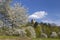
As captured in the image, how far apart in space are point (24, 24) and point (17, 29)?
0.61 metres

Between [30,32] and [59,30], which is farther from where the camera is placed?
[59,30]

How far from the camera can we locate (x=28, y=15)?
1202cm

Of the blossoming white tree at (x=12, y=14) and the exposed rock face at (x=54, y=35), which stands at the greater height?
the blossoming white tree at (x=12, y=14)

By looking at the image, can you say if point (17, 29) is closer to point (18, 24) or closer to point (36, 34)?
point (18, 24)

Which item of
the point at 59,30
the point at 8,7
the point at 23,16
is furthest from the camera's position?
the point at 59,30

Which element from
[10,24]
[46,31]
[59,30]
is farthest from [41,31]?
[10,24]

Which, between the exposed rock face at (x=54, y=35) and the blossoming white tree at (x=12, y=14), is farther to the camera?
the exposed rock face at (x=54, y=35)

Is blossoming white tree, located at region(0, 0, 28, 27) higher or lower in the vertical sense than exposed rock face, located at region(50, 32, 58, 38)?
higher

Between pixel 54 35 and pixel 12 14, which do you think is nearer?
pixel 12 14

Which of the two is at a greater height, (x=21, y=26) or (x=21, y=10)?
(x=21, y=10)

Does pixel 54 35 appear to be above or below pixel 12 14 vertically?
below

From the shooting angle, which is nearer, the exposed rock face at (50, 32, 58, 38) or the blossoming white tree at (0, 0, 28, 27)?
the blossoming white tree at (0, 0, 28, 27)

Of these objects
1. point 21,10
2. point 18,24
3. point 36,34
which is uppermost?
point 21,10

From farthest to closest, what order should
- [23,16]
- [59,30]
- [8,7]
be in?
[59,30] → [23,16] → [8,7]
